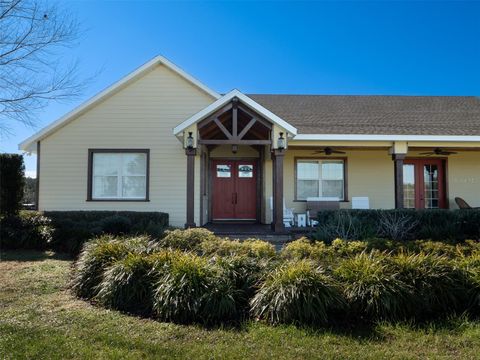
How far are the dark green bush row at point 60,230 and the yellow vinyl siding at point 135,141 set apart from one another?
1687mm

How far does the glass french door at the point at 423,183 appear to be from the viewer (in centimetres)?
1462

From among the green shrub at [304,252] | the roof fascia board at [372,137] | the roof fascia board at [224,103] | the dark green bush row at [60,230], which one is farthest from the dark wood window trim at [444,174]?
the dark green bush row at [60,230]

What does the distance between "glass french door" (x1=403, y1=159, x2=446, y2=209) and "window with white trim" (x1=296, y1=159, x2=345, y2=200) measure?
274cm

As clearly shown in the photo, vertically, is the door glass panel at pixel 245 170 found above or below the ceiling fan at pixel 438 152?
below

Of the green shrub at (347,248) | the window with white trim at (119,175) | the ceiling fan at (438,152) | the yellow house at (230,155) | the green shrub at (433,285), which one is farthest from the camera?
the ceiling fan at (438,152)

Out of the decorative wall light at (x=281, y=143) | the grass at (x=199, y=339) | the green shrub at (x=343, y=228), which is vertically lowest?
the grass at (x=199, y=339)

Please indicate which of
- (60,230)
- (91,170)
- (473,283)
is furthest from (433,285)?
(91,170)

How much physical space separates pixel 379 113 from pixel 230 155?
6.42 meters

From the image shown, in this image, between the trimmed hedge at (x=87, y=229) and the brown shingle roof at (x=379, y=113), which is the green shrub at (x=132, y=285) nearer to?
the trimmed hedge at (x=87, y=229)

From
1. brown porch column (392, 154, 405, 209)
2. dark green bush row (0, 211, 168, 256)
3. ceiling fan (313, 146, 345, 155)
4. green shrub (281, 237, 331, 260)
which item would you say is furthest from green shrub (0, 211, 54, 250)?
brown porch column (392, 154, 405, 209)

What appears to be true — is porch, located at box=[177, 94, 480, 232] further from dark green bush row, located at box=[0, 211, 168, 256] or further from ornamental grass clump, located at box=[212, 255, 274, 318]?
ornamental grass clump, located at box=[212, 255, 274, 318]

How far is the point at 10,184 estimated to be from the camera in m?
12.1

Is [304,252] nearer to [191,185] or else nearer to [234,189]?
[191,185]

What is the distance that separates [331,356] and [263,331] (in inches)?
36.5
